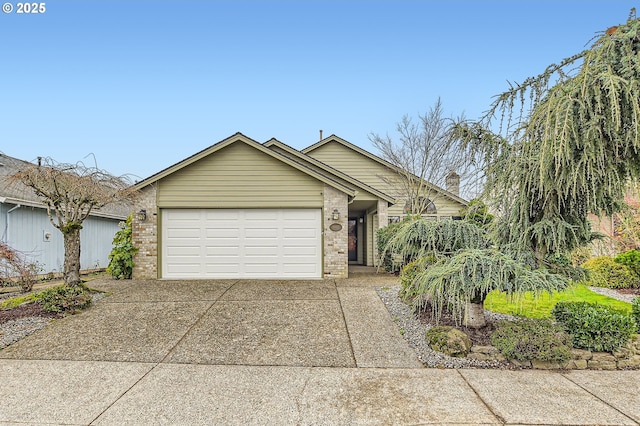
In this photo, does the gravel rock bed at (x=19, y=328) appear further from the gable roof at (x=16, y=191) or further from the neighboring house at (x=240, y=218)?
the neighboring house at (x=240, y=218)

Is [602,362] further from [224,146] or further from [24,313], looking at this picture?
[224,146]

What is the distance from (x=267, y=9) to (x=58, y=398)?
11.2 m

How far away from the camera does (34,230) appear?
12.0m

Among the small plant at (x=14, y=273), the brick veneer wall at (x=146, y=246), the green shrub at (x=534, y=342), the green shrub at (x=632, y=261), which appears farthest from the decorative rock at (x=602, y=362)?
the small plant at (x=14, y=273)

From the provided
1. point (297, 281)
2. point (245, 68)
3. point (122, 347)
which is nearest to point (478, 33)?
point (245, 68)

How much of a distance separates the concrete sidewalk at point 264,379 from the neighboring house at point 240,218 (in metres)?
3.67

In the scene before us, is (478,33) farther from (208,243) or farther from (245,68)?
(208,243)

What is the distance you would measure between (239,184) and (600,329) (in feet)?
29.9

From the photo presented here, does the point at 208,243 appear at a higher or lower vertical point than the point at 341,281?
higher

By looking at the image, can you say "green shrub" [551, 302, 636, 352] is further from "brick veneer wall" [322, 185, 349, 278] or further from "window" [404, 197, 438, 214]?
"window" [404, 197, 438, 214]

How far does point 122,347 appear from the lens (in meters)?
5.42

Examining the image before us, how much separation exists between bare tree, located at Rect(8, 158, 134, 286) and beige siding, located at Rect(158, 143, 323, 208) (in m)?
2.06

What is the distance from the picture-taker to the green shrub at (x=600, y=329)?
16.0 ft

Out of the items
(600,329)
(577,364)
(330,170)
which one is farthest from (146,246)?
(600,329)
